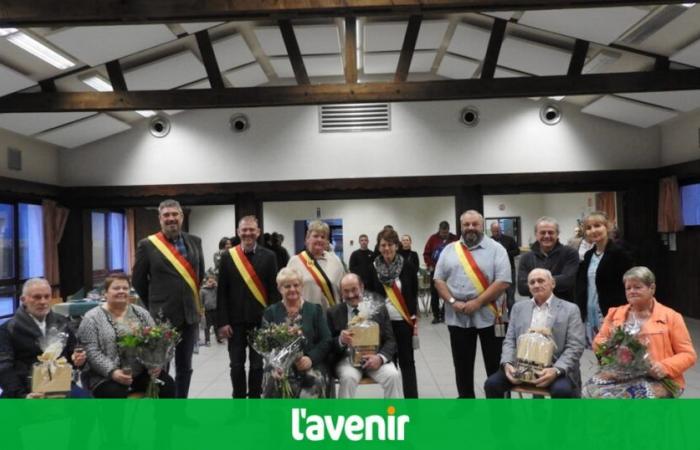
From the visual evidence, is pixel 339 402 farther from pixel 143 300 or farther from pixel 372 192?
pixel 372 192

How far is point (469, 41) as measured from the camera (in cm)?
691

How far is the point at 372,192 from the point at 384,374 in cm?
516

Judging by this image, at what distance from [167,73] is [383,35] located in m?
2.64

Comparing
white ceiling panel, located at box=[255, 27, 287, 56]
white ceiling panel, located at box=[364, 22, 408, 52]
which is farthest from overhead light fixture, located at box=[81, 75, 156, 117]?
white ceiling panel, located at box=[364, 22, 408, 52]

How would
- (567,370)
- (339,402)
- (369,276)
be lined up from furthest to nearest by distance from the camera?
(369,276), (567,370), (339,402)

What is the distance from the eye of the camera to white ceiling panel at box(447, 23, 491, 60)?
661 centimetres

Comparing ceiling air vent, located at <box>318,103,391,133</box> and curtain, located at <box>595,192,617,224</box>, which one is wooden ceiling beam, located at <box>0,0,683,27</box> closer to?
ceiling air vent, located at <box>318,103,391,133</box>

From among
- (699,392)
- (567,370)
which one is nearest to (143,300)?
(567,370)

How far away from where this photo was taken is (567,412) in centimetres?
271

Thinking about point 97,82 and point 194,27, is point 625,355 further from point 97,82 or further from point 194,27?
point 97,82

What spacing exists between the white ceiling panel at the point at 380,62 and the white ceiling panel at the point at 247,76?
1476 mm

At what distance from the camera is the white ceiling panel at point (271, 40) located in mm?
6520

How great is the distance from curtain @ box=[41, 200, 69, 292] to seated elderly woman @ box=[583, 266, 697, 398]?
7.23 meters

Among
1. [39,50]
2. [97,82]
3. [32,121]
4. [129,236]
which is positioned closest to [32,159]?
[32,121]
